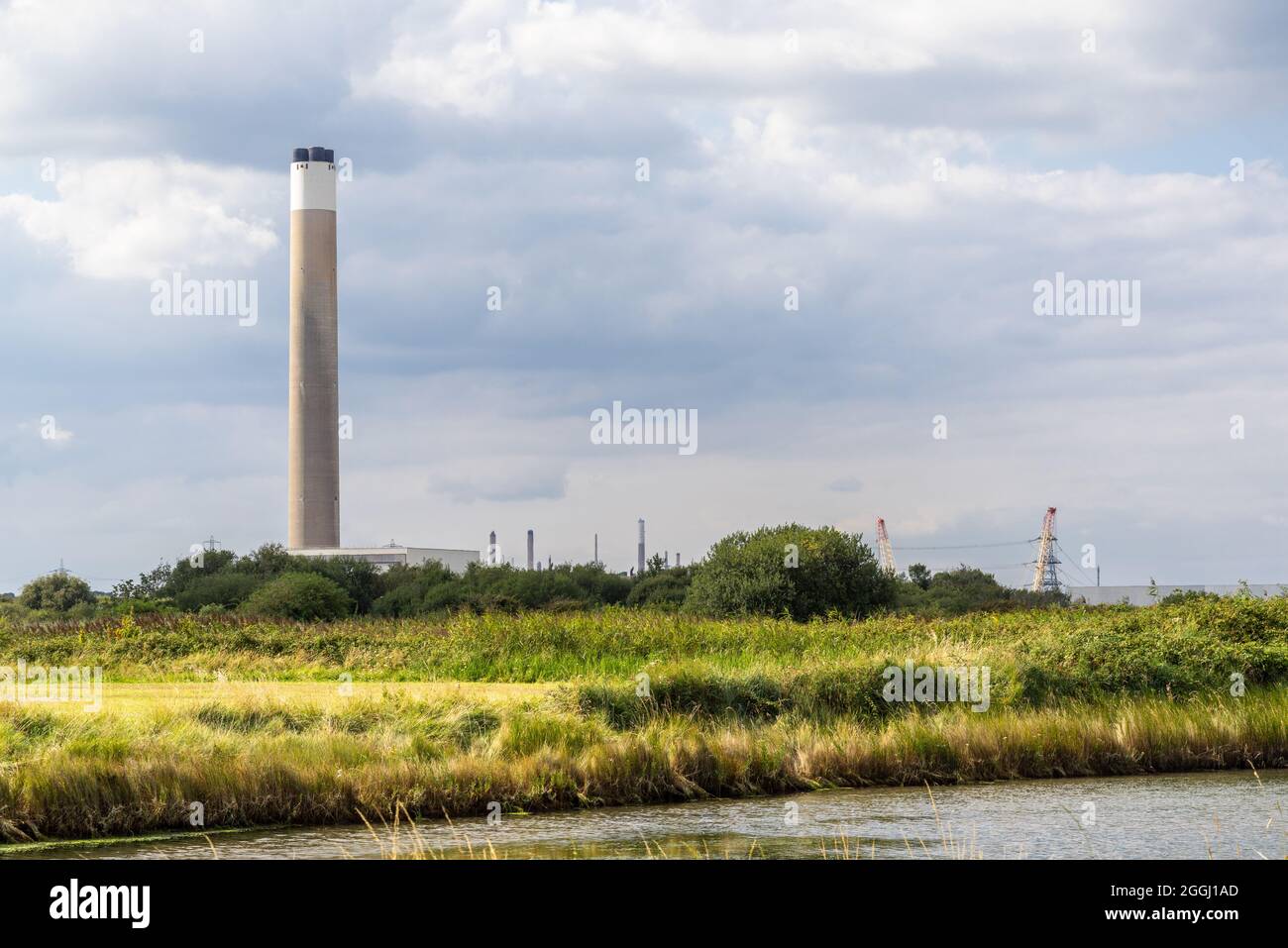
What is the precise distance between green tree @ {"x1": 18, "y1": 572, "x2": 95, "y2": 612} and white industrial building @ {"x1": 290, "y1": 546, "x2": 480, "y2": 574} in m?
14.6

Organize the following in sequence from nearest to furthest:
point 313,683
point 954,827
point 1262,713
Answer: point 954,827 < point 1262,713 < point 313,683

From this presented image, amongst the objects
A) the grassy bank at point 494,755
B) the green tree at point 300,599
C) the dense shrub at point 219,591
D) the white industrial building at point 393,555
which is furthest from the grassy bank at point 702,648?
the white industrial building at point 393,555

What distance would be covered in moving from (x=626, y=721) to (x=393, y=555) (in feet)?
260

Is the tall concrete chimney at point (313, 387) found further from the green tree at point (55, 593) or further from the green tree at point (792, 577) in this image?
the green tree at point (792, 577)

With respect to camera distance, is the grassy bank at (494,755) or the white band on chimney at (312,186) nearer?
the grassy bank at (494,755)

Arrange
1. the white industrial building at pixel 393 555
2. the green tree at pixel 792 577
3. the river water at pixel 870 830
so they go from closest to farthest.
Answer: the river water at pixel 870 830 → the green tree at pixel 792 577 → the white industrial building at pixel 393 555

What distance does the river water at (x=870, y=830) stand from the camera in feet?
47.1

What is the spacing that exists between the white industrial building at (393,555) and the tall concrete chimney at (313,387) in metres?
2.07

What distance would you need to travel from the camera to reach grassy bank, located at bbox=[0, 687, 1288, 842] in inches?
680
